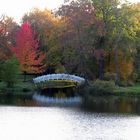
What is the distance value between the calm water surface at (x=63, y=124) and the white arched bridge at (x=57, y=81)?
1825cm

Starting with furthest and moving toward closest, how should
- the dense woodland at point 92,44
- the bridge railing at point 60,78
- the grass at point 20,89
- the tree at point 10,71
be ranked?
1. the dense woodland at point 92,44
2. the bridge railing at point 60,78
3. the tree at point 10,71
4. the grass at point 20,89

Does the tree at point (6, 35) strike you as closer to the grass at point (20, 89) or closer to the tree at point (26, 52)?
the tree at point (26, 52)

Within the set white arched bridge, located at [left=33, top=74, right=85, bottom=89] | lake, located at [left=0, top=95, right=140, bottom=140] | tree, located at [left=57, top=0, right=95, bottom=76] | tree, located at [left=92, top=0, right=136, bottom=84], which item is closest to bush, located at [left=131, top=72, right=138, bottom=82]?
tree, located at [left=92, top=0, right=136, bottom=84]

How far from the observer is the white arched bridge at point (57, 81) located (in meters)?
66.2

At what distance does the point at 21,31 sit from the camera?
68062mm

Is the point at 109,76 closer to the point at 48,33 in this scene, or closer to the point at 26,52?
the point at 26,52

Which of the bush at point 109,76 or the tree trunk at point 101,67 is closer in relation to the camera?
the bush at point 109,76

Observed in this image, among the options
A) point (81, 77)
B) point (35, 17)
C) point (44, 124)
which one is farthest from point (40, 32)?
point (44, 124)

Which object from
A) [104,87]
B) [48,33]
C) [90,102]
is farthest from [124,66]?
[90,102]

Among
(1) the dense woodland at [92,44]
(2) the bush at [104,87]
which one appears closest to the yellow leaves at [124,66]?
(1) the dense woodland at [92,44]

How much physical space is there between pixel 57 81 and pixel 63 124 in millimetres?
29032

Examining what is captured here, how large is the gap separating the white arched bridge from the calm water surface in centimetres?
1825

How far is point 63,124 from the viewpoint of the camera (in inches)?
1537

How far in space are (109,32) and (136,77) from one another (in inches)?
270
